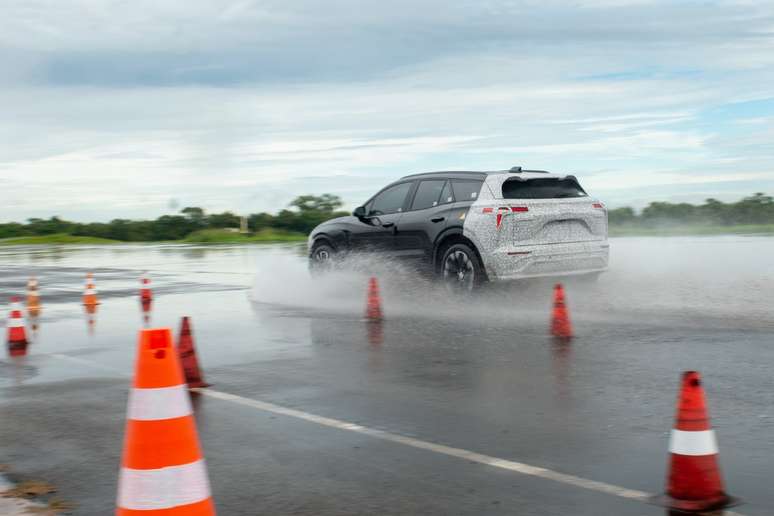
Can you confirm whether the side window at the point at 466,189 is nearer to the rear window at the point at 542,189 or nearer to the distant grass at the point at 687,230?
the rear window at the point at 542,189

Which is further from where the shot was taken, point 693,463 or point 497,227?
point 497,227

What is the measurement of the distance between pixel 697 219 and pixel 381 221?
3045 centimetres

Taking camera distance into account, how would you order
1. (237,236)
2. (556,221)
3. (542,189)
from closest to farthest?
(556,221)
(542,189)
(237,236)

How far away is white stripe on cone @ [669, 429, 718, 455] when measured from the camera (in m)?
4.64

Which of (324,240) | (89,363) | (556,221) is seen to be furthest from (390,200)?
(89,363)

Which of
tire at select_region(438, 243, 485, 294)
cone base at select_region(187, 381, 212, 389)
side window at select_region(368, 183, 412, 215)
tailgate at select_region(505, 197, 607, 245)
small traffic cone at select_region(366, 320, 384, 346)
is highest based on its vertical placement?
side window at select_region(368, 183, 412, 215)

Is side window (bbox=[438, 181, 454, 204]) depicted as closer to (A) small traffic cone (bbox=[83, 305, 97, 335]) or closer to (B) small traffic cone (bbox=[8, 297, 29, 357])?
(A) small traffic cone (bbox=[83, 305, 97, 335])

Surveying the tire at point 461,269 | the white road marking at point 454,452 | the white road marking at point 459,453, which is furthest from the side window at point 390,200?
the white road marking at point 459,453

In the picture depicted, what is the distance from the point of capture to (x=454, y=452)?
5691 millimetres

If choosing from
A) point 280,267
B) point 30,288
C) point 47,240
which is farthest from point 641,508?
point 47,240

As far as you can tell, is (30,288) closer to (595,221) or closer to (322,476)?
(595,221)

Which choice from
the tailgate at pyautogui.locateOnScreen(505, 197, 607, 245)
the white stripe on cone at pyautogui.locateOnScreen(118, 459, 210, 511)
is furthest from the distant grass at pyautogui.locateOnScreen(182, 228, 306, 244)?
the white stripe on cone at pyautogui.locateOnScreen(118, 459, 210, 511)

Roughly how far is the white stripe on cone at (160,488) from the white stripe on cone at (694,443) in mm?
2276

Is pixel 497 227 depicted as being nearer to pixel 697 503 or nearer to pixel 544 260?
pixel 544 260
